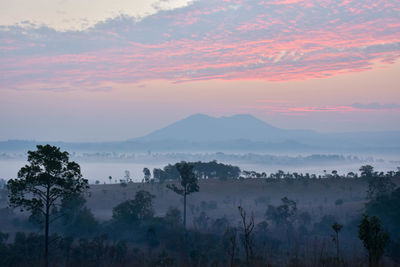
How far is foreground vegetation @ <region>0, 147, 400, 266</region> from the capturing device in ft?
85.4

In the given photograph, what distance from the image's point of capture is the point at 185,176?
57406 millimetres

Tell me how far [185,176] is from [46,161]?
3049cm

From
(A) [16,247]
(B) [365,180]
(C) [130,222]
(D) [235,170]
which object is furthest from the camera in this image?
(D) [235,170]

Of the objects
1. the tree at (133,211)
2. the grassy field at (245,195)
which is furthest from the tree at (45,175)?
the grassy field at (245,195)

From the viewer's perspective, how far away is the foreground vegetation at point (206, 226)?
26031 mm

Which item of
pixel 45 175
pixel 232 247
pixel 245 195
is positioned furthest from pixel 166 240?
pixel 245 195

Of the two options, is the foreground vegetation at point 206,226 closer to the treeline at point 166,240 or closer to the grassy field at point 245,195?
the treeline at point 166,240

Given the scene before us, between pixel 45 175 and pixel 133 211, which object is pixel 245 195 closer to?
pixel 133 211

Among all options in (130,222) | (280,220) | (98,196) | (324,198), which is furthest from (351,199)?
(98,196)

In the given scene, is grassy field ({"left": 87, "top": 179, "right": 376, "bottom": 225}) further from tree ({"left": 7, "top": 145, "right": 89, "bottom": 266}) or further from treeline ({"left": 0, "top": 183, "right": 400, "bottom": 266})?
tree ({"left": 7, "top": 145, "right": 89, "bottom": 266})

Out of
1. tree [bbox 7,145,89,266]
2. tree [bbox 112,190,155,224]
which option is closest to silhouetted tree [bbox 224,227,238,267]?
tree [bbox 7,145,89,266]

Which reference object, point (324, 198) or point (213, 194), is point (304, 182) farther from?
point (213, 194)

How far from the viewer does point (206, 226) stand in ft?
202

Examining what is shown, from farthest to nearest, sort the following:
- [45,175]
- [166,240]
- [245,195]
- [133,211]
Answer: [245,195], [133,211], [166,240], [45,175]
